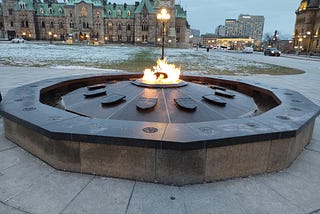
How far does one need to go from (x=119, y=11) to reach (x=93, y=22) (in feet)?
39.7

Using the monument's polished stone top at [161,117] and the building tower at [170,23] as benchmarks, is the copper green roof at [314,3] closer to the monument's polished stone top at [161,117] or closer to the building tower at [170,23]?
the building tower at [170,23]

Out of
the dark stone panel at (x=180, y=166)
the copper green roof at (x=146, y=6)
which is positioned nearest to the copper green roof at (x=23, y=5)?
the copper green roof at (x=146, y=6)

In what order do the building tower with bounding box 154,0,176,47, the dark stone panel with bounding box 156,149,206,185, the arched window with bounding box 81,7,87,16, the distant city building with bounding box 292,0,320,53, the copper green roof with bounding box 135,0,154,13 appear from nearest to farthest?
the dark stone panel with bounding box 156,149,206,185 < the distant city building with bounding box 292,0,320,53 < the building tower with bounding box 154,0,176,47 < the arched window with bounding box 81,7,87,16 < the copper green roof with bounding box 135,0,154,13

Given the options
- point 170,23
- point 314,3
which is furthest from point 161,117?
point 314,3

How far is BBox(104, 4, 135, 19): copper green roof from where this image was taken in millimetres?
98562

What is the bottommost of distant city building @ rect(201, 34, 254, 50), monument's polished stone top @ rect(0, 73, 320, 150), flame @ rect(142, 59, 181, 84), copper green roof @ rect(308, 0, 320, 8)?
monument's polished stone top @ rect(0, 73, 320, 150)

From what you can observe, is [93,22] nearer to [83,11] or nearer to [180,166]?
[83,11]

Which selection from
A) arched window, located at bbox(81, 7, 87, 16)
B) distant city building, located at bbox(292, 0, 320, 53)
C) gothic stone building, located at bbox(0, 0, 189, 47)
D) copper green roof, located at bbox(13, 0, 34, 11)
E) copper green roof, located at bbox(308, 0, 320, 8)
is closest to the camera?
distant city building, located at bbox(292, 0, 320, 53)

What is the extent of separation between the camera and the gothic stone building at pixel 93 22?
93.3 m

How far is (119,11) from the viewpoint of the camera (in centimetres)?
9894

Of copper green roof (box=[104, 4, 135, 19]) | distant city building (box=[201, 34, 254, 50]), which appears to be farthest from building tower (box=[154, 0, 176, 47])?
distant city building (box=[201, 34, 254, 50])

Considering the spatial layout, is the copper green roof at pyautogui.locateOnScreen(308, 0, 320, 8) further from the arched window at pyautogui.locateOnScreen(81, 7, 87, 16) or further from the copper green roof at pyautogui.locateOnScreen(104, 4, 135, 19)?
the arched window at pyautogui.locateOnScreen(81, 7, 87, 16)

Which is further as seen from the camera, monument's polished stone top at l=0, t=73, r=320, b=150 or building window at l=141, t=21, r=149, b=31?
building window at l=141, t=21, r=149, b=31

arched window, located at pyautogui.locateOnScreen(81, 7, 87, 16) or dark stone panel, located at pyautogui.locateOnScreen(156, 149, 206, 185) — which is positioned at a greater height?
arched window, located at pyautogui.locateOnScreen(81, 7, 87, 16)
